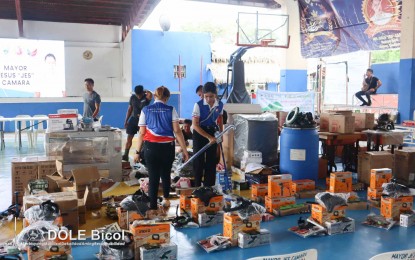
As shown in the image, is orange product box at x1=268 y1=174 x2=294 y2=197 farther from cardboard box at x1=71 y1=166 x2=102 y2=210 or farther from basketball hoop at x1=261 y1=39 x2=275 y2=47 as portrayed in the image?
basketball hoop at x1=261 y1=39 x2=275 y2=47

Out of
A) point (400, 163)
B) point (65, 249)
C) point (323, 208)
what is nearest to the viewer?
point (65, 249)

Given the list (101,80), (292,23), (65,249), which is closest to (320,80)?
(292,23)

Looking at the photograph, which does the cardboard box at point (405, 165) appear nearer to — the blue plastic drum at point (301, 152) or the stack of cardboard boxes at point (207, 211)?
the blue plastic drum at point (301, 152)

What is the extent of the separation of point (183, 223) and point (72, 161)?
8.65ft

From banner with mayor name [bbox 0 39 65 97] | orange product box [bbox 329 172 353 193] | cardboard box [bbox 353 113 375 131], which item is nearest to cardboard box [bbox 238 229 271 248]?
orange product box [bbox 329 172 353 193]

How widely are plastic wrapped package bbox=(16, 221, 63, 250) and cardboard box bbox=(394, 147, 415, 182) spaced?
16.2 ft

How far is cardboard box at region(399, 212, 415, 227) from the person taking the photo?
4262mm

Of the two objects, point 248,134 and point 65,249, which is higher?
point 248,134

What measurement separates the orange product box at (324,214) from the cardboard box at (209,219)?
3.21 feet

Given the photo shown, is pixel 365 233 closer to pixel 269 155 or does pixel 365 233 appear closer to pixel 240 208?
pixel 240 208

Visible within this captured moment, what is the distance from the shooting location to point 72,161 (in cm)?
619

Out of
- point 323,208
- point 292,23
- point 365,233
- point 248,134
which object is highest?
point 292,23

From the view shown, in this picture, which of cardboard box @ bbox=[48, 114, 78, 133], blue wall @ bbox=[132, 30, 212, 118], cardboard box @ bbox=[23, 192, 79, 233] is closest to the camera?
cardboard box @ bbox=[23, 192, 79, 233]

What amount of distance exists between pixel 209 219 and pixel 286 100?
792cm
